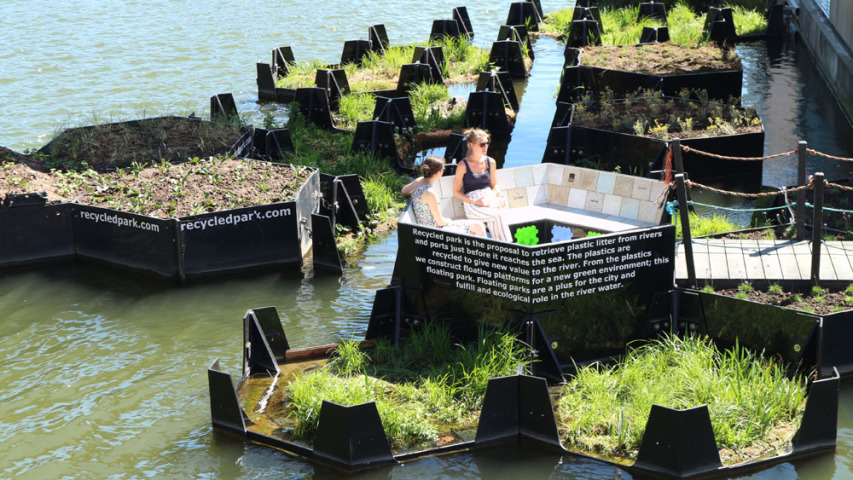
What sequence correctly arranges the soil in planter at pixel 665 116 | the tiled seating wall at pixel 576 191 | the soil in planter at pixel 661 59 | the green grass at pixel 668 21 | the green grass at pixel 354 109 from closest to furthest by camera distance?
the tiled seating wall at pixel 576 191 → the soil in planter at pixel 665 116 → the green grass at pixel 354 109 → the soil in planter at pixel 661 59 → the green grass at pixel 668 21

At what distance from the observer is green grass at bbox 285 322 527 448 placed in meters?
8.38

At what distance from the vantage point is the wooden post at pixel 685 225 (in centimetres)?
936

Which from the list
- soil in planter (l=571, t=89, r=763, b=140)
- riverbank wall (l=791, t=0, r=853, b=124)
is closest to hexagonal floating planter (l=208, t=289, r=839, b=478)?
soil in planter (l=571, t=89, r=763, b=140)

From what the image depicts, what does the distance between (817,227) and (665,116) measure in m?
7.26

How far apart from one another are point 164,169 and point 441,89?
7.85m

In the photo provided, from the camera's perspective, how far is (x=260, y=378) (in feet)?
30.7

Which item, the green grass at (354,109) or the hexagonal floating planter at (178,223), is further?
the green grass at (354,109)

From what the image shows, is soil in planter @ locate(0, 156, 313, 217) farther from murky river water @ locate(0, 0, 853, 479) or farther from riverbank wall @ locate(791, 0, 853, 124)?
riverbank wall @ locate(791, 0, 853, 124)

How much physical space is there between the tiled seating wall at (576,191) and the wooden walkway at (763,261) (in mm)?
635

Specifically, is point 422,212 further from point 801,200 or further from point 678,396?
point 801,200

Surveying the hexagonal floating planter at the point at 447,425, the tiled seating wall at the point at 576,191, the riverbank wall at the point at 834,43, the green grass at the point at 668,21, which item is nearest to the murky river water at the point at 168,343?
the hexagonal floating planter at the point at 447,425

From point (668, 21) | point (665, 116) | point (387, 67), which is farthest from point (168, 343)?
point (668, 21)

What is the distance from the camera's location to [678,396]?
8539mm

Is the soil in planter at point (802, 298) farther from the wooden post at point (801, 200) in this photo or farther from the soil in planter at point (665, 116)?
the soil in planter at point (665, 116)
